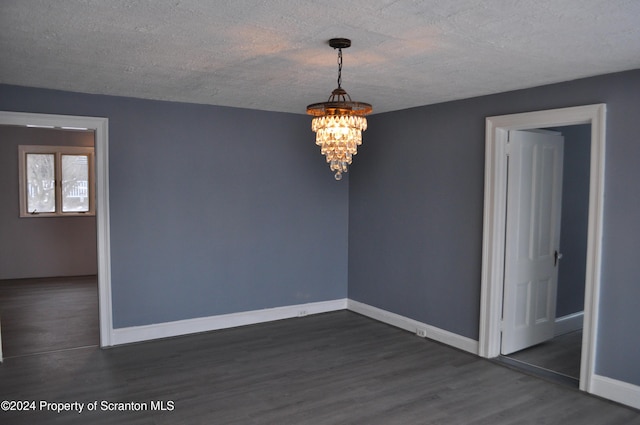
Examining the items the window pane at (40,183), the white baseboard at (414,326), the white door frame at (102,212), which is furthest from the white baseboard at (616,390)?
the window pane at (40,183)

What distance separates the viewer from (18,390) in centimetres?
354

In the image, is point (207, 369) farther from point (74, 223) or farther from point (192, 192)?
point (74, 223)

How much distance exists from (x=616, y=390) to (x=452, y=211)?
6.43ft

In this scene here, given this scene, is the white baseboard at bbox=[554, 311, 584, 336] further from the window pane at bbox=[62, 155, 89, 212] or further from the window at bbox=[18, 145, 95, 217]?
the window pane at bbox=[62, 155, 89, 212]

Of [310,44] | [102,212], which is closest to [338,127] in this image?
[310,44]

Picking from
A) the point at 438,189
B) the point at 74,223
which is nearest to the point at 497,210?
the point at 438,189

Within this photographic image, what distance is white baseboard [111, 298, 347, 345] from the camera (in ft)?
Result: 15.3

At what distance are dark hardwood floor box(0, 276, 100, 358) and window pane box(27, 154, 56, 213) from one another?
122 centimetres

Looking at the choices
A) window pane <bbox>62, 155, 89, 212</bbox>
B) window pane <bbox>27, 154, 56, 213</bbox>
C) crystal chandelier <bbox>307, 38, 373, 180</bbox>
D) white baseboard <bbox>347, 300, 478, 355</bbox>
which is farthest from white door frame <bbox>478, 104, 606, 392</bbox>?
window pane <bbox>27, 154, 56, 213</bbox>

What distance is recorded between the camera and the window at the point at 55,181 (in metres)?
7.63

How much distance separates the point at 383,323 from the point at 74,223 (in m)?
5.62

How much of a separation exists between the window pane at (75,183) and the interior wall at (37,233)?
228 millimetres

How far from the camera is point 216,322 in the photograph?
512cm

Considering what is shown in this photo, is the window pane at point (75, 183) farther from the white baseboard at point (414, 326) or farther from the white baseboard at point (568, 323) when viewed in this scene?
the white baseboard at point (568, 323)
